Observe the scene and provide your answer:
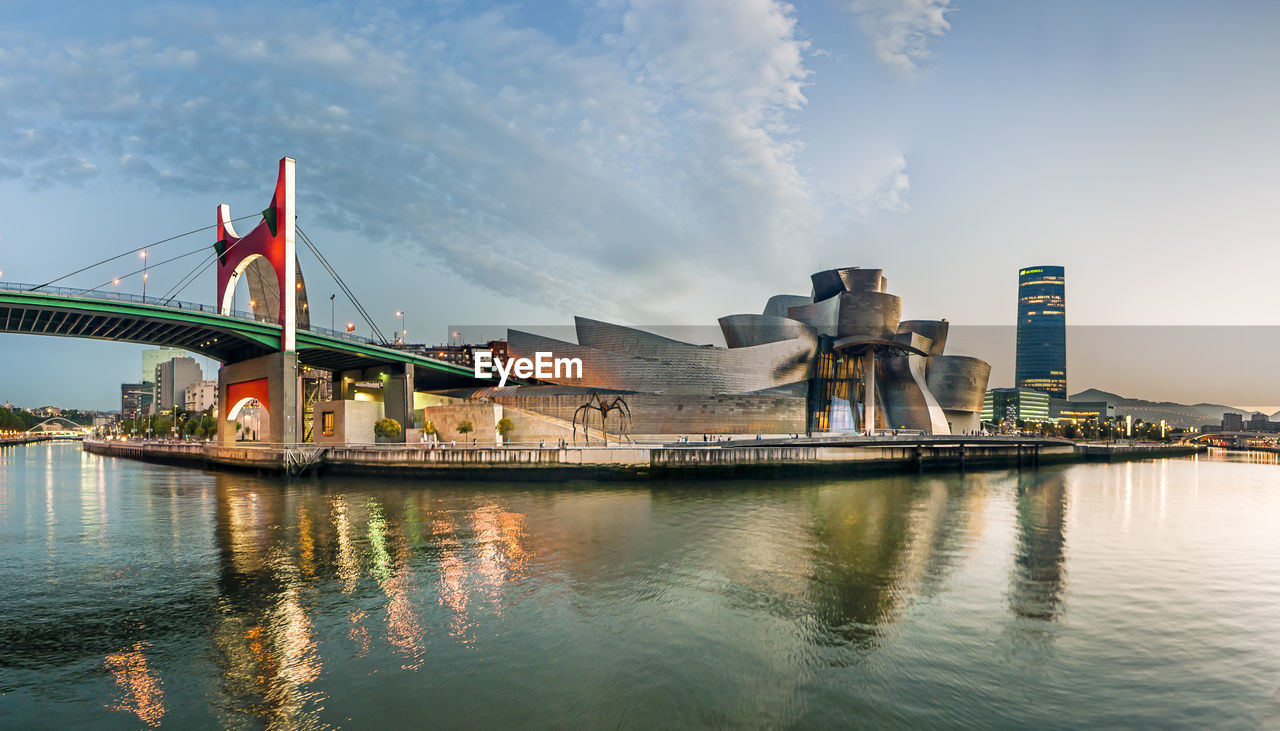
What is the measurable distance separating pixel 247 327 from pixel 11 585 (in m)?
30.6

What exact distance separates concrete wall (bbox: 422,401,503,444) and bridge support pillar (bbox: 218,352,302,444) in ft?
32.4

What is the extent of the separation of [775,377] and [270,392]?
4464 cm

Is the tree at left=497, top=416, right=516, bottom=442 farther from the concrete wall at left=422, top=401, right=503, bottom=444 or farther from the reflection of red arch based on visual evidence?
the reflection of red arch

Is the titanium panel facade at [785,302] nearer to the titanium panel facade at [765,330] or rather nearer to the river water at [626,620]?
the titanium panel facade at [765,330]

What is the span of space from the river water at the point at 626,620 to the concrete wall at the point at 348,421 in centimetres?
2294

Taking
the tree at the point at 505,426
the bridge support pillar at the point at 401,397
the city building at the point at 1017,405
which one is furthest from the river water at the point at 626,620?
the city building at the point at 1017,405

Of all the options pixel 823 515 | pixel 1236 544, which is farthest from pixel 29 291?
pixel 1236 544

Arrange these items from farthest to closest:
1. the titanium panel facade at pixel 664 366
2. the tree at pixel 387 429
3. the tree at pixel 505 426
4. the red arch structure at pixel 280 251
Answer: the titanium panel facade at pixel 664 366 < the tree at pixel 387 429 < the tree at pixel 505 426 < the red arch structure at pixel 280 251

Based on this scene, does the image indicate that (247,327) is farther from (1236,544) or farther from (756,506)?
(1236,544)

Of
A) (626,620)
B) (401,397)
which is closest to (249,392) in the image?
(401,397)

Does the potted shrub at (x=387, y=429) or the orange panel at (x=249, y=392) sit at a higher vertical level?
the orange panel at (x=249, y=392)

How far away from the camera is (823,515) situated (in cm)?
2412

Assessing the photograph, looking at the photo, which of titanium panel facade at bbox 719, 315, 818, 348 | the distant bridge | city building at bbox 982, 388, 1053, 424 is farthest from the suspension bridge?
city building at bbox 982, 388, 1053, 424

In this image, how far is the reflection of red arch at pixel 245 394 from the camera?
143 ft
